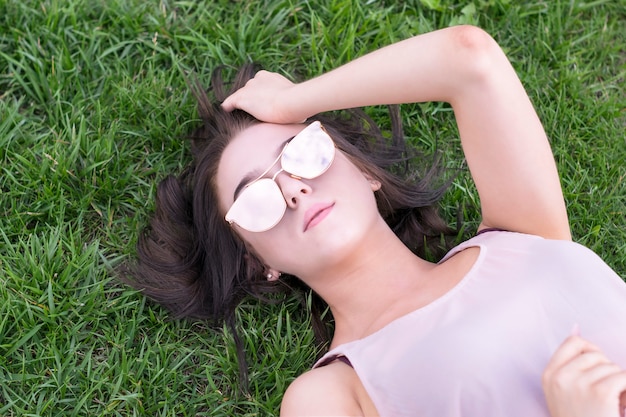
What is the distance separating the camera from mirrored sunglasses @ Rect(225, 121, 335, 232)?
275cm

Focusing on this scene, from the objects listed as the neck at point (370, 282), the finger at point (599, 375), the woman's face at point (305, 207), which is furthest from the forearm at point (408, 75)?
the finger at point (599, 375)

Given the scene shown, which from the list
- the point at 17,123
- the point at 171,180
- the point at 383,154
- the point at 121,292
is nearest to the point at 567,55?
the point at 383,154

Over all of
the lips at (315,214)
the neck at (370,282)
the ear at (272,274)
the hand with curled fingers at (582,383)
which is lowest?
the ear at (272,274)

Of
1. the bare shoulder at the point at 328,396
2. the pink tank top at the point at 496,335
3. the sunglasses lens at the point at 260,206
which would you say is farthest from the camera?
the sunglasses lens at the point at 260,206

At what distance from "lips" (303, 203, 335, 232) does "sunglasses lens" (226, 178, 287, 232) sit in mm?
98

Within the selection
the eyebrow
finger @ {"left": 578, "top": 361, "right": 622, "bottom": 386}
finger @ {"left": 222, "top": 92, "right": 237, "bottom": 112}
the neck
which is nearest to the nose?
the eyebrow

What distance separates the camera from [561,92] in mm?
3721

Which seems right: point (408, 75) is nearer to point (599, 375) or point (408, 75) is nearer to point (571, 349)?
point (571, 349)

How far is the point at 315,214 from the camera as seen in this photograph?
2760mm

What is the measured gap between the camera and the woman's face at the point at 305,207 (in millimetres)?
2760

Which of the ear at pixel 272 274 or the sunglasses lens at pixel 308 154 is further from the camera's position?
→ the ear at pixel 272 274

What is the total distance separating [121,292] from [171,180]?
59 centimetres

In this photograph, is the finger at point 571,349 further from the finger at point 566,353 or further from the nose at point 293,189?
the nose at point 293,189

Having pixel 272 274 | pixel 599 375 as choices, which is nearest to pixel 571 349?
pixel 599 375
